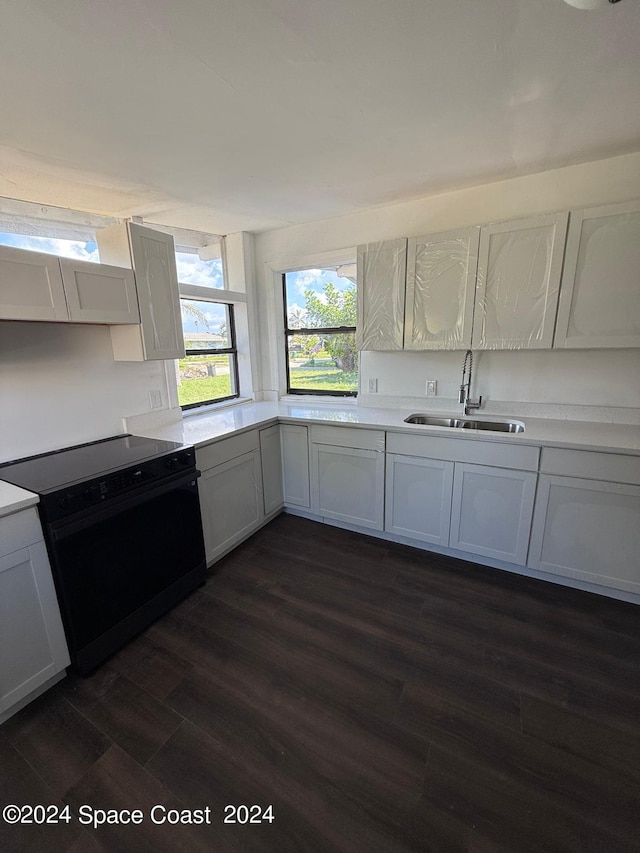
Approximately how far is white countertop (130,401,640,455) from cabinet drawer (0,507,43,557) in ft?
2.79

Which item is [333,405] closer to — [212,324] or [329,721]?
[212,324]

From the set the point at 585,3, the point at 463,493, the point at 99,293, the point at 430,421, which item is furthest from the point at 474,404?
the point at 99,293

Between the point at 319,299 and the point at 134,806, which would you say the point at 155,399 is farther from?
the point at 134,806

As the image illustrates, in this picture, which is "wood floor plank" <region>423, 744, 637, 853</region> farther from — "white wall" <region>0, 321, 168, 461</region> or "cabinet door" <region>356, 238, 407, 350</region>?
"white wall" <region>0, 321, 168, 461</region>

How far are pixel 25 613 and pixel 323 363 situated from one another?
8.82 ft

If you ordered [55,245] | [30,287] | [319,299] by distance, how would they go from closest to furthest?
1. [30,287]
2. [55,245]
3. [319,299]

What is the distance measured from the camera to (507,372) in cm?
257

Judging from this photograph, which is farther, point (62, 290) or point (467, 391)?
point (467, 391)

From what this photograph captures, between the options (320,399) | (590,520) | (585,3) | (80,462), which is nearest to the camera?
(585,3)

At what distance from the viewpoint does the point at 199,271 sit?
3217mm

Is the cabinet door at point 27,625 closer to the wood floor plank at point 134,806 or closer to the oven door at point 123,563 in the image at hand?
the oven door at point 123,563

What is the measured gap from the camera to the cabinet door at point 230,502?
91.2 inches

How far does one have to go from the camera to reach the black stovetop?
5.21 ft

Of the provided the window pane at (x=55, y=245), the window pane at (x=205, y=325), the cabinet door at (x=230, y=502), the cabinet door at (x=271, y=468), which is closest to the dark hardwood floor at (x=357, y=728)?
the cabinet door at (x=230, y=502)
